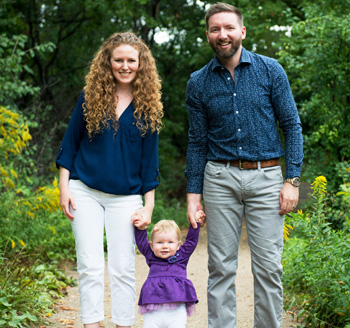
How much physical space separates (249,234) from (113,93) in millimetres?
1234

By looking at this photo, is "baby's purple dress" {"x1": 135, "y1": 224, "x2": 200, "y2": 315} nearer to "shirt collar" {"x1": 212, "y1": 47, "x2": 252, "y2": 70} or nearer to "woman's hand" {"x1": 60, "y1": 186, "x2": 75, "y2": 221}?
"woman's hand" {"x1": 60, "y1": 186, "x2": 75, "y2": 221}

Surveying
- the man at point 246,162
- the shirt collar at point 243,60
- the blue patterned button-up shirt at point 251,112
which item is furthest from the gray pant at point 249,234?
the shirt collar at point 243,60

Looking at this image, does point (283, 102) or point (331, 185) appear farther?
point (331, 185)

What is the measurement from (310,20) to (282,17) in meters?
2.59

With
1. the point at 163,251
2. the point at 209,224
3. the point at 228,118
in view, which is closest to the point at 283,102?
the point at 228,118

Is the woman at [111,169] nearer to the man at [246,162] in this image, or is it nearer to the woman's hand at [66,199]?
the woman's hand at [66,199]

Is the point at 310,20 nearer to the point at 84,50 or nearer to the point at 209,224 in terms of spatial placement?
the point at 209,224

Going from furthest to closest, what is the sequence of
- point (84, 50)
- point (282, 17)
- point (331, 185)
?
1. point (84, 50)
2. point (282, 17)
3. point (331, 185)

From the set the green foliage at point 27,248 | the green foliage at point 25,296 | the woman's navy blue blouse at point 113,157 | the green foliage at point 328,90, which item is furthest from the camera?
the green foliage at point 328,90

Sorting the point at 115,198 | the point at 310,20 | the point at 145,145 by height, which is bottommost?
the point at 115,198

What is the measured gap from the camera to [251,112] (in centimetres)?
316

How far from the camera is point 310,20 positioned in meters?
6.89

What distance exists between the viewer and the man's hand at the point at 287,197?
10.3 feet

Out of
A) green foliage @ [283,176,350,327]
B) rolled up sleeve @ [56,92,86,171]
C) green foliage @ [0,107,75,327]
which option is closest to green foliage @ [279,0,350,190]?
green foliage @ [283,176,350,327]
